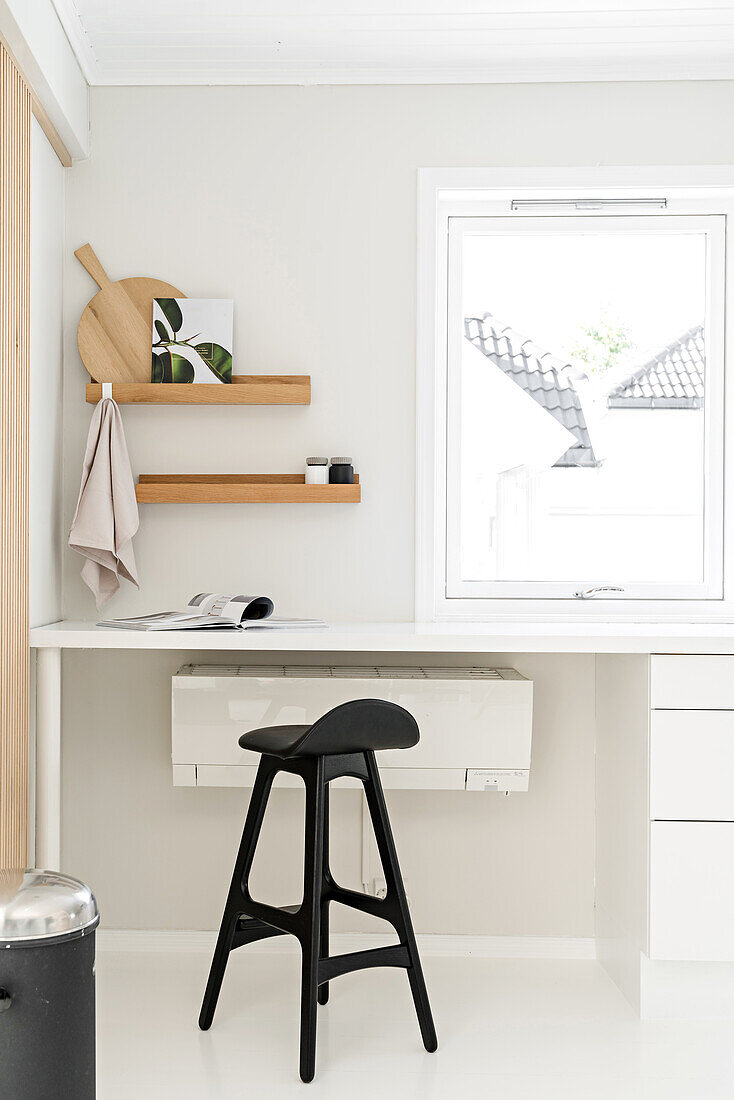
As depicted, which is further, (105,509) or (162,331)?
(162,331)

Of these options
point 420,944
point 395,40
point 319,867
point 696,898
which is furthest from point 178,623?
point 395,40

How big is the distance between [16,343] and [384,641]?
1.12m

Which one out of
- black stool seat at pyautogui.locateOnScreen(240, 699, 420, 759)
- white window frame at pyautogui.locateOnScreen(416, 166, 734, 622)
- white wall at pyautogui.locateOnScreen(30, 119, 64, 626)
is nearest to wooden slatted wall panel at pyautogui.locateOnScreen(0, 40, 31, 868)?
white wall at pyautogui.locateOnScreen(30, 119, 64, 626)

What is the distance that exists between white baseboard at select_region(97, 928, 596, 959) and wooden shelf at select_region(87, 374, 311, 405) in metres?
1.49

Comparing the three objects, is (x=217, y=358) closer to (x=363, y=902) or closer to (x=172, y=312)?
(x=172, y=312)

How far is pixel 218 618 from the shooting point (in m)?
2.38

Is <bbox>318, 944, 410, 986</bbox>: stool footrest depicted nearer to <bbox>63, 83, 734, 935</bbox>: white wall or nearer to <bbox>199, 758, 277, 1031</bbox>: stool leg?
<bbox>199, 758, 277, 1031</bbox>: stool leg

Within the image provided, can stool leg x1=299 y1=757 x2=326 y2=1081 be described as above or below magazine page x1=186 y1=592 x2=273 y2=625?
below

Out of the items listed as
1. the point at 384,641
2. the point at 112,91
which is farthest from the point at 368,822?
the point at 112,91

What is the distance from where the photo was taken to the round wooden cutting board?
2701mm

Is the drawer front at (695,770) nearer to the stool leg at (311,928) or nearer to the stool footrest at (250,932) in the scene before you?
the stool leg at (311,928)

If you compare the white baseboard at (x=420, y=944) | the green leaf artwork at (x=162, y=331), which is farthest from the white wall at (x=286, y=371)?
the green leaf artwork at (x=162, y=331)

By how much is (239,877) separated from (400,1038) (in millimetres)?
528

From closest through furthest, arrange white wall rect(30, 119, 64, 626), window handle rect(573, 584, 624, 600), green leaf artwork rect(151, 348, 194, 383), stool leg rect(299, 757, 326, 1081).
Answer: stool leg rect(299, 757, 326, 1081) < white wall rect(30, 119, 64, 626) < green leaf artwork rect(151, 348, 194, 383) < window handle rect(573, 584, 624, 600)
